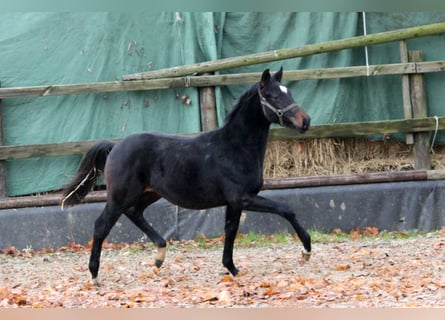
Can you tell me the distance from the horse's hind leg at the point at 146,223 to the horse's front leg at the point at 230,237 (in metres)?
0.61

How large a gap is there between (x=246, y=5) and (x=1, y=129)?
8.81 meters

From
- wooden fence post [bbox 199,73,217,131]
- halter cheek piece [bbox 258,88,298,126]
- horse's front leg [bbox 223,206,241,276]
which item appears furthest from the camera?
wooden fence post [bbox 199,73,217,131]

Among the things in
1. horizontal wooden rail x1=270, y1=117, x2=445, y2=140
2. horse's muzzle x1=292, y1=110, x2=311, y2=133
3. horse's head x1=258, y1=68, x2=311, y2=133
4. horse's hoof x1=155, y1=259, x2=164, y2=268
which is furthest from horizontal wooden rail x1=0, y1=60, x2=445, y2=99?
horse's hoof x1=155, y1=259, x2=164, y2=268

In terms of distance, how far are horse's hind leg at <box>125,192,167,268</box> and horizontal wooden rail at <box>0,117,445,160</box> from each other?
94.1 inches

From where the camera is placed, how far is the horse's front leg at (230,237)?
6.10m

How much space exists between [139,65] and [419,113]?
3713 millimetres

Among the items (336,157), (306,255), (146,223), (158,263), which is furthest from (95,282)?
(336,157)

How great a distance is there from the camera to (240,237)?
853 cm

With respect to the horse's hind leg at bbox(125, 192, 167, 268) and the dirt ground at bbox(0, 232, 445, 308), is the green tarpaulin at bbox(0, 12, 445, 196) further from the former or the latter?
the horse's hind leg at bbox(125, 192, 167, 268)

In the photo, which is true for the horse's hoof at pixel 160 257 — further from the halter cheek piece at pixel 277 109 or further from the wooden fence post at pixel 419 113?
the wooden fence post at pixel 419 113

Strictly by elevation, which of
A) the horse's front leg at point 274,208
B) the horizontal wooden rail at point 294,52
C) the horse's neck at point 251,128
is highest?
the horizontal wooden rail at point 294,52

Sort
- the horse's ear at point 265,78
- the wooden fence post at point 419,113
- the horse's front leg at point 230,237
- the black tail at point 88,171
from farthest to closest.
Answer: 1. the wooden fence post at point 419,113
2. the black tail at point 88,171
3. the horse's front leg at point 230,237
4. the horse's ear at point 265,78

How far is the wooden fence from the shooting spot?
28.5 feet

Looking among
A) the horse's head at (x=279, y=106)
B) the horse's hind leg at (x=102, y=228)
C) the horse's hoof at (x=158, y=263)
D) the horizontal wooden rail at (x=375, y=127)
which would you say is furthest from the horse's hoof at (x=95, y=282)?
the horizontal wooden rail at (x=375, y=127)
